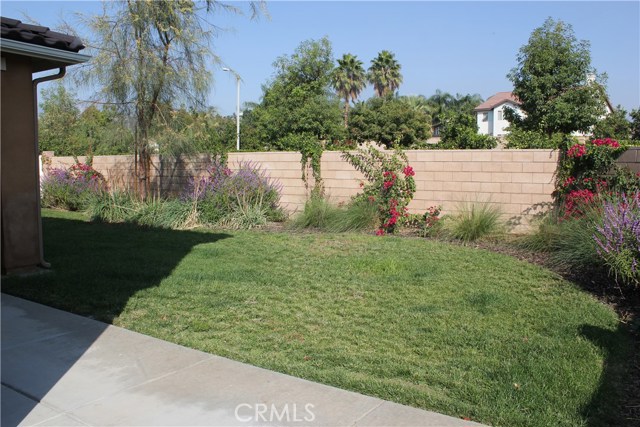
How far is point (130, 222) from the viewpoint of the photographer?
47.2 ft

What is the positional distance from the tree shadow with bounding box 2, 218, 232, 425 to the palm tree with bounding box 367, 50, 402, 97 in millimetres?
52009

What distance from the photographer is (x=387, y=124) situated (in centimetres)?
4291

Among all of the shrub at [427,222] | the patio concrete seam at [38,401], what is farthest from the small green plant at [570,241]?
the patio concrete seam at [38,401]

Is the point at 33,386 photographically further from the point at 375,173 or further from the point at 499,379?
the point at 375,173

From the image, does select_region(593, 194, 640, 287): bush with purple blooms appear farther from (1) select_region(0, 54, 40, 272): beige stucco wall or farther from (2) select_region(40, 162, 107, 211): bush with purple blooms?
(2) select_region(40, 162, 107, 211): bush with purple blooms

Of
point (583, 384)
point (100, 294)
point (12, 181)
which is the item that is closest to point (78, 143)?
point (12, 181)

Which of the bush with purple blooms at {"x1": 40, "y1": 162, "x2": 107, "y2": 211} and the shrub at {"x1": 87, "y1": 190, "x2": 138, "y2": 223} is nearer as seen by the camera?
the shrub at {"x1": 87, "y1": 190, "x2": 138, "y2": 223}

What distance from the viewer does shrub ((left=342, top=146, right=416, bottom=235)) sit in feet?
40.6

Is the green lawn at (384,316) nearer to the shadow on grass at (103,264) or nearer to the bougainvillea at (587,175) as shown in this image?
the shadow on grass at (103,264)

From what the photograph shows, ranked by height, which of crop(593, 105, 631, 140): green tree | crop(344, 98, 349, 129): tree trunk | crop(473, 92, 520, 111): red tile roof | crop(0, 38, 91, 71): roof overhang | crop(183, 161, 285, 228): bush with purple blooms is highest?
crop(473, 92, 520, 111): red tile roof

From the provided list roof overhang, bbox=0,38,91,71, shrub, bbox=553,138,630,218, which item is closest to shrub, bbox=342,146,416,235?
shrub, bbox=553,138,630,218

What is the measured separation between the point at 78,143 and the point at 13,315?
80.4 feet

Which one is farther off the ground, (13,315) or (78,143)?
(78,143)

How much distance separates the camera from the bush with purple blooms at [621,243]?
→ 6.67 m
